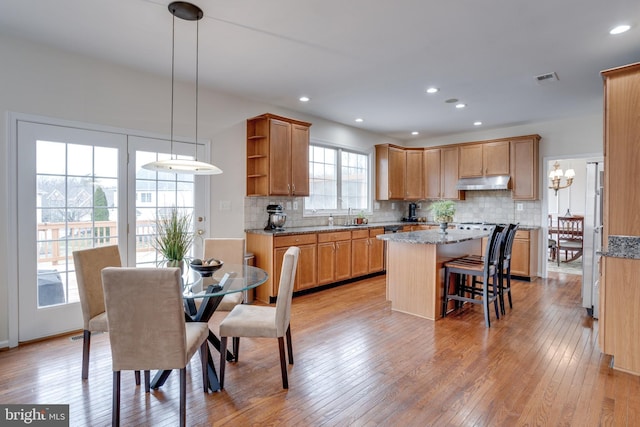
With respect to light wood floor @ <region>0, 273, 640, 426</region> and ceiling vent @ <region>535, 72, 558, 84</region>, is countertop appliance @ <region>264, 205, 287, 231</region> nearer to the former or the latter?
light wood floor @ <region>0, 273, 640, 426</region>

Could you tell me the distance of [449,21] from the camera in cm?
263

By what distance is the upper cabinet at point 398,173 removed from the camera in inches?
257

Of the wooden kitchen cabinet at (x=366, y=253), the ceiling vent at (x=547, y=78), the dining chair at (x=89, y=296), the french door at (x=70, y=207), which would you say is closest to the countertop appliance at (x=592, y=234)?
the ceiling vent at (x=547, y=78)

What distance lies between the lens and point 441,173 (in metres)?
6.66

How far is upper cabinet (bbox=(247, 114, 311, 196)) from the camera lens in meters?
4.40

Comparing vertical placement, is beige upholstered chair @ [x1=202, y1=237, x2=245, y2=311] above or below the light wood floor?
above

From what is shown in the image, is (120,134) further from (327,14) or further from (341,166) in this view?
(341,166)

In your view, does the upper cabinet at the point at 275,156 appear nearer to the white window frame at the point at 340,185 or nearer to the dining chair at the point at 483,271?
the white window frame at the point at 340,185

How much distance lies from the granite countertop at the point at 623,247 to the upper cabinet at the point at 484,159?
140 inches

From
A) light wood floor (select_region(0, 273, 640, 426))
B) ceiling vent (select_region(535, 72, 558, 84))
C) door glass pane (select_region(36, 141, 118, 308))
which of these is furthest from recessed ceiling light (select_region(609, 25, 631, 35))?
door glass pane (select_region(36, 141, 118, 308))

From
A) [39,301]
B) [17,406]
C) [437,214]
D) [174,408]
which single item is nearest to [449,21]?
[437,214]

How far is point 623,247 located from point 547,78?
7.03 feet

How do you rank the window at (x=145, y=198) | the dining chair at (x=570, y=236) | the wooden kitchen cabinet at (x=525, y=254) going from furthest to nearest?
the dining chair at (x=570, y=236), the wooden kitchen cabinet at (x=525, y=254), the window at (x=145, y=198)

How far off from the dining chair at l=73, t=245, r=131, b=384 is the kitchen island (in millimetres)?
2648
